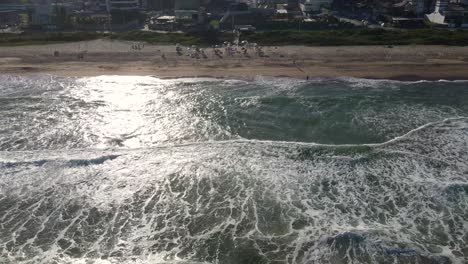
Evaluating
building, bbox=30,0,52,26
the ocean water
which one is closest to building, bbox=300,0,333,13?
Answer: building, bbox=30,0,52,26

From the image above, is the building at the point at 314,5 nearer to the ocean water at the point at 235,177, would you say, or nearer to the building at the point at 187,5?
the building at the point at 187,5

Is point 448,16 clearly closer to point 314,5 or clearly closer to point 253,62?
point 314,5

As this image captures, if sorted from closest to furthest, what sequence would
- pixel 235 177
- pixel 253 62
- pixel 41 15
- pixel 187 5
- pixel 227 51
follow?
pixel 235 177 < pixel 253 62 < pixel 227 51 < pixel 41 15 < pixel 187 5

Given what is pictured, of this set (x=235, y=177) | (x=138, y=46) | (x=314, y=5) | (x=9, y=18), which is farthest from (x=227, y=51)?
(x=9, y=18)

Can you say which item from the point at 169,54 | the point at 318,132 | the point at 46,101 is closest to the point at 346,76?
the point at 318,132

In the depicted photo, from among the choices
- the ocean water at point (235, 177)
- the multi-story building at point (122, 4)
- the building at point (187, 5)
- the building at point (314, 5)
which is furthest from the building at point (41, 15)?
the building at point (314, 5)

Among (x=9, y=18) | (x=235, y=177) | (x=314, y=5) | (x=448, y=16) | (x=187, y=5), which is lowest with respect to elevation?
(x=235, y=177)

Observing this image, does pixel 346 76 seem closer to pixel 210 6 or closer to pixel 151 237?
pixel 151 237
